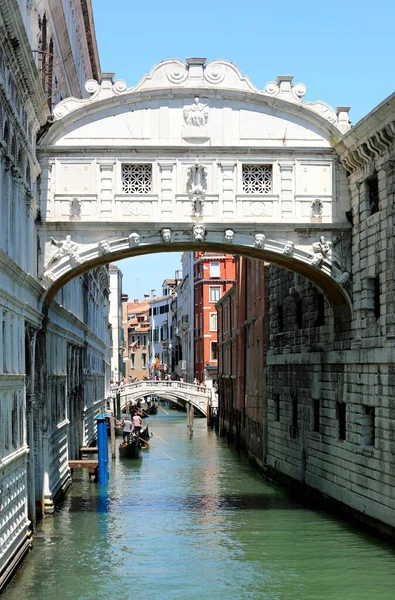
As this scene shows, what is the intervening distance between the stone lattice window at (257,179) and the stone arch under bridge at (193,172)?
2 centimetres

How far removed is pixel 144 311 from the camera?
125m

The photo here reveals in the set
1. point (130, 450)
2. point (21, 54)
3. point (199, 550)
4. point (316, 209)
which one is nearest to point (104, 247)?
point (316, 209)

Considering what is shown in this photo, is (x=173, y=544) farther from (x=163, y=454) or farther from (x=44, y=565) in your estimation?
(x=163, y=454)

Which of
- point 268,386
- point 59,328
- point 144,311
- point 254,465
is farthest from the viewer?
point 144,311

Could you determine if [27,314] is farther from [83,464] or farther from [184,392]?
[184,392]

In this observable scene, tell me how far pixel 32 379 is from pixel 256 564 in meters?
5.06

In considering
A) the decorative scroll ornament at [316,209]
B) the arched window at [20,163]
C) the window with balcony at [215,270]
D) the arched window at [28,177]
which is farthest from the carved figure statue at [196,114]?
the window with balcony at [215,270]

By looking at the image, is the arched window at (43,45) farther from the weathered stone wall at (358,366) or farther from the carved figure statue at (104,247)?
the weathered stone wall at (358,366)

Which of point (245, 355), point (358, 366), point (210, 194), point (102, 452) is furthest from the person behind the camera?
point (245, 355)

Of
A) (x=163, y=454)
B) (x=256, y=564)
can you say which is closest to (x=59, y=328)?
(x=256, y=564)

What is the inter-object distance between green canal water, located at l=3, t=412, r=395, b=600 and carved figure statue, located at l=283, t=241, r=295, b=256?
196 inches

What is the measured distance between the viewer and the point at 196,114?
1873cm

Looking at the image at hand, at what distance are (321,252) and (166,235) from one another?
290 cm

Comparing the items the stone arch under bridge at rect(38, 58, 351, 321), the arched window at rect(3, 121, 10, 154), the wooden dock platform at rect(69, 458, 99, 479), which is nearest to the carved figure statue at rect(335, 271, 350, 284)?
the stone arch under bridge at rect(38, 58, 351, 321)
